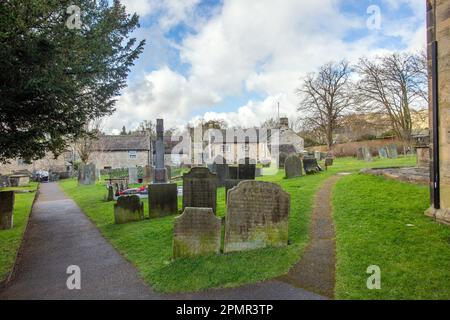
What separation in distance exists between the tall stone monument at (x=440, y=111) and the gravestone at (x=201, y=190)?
598 centimetres

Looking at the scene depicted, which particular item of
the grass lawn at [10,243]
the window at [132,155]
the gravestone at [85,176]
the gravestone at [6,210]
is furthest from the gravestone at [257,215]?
the window at [132,155]

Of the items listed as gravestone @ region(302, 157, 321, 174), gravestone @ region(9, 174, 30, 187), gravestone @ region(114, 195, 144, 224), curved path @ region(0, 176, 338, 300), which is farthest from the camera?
gravestone @ region(9, 174, 30, 187)

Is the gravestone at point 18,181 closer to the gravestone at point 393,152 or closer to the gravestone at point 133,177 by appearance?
the gravestone at point 133,177

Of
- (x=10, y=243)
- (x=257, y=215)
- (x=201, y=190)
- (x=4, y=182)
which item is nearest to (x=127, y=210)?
(x=201, y=190)

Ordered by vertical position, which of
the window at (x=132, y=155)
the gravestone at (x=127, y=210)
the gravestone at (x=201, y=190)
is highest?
the window at (x=132, y=155)

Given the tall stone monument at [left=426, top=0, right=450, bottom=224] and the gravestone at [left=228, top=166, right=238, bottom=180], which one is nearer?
the tall stone monument at [left=426, top=0, right=450, bottom=224]

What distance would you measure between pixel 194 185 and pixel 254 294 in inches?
235

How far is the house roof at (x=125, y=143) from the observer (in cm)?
4991

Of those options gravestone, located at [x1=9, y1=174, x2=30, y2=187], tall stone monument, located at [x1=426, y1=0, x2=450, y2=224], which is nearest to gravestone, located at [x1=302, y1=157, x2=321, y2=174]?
tall stone monument, located at [x1=426, y1=0, x2=450, y2=224]

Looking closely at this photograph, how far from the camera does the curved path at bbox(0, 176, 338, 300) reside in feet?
15.0

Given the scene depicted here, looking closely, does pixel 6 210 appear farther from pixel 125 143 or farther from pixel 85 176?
pixel 125 143

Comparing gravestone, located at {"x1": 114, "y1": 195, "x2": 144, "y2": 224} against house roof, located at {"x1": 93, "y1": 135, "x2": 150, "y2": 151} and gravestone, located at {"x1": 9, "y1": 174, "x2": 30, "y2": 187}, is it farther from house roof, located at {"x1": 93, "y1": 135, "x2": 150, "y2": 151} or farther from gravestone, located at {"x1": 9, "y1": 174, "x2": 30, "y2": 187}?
house roof, located at {"x1": 93, "y1": 135, "x2": 150, "y2": 151}

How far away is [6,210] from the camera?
10.3m

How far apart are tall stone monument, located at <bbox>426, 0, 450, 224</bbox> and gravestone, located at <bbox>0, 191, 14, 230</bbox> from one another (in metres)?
12.5
